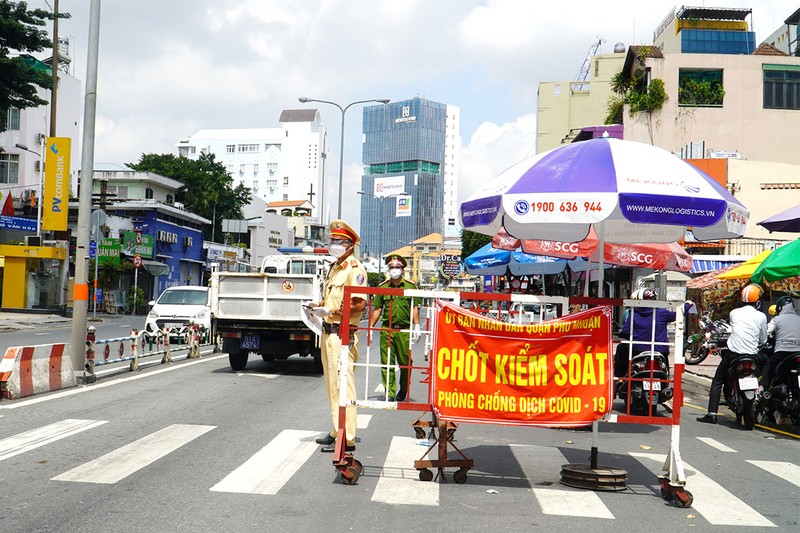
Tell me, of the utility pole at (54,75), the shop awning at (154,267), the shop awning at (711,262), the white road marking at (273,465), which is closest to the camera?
the white road marking at (273,465)

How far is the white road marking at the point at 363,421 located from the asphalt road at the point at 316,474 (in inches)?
2.8

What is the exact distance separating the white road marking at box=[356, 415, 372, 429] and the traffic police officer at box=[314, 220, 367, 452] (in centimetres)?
154

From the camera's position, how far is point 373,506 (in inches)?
225

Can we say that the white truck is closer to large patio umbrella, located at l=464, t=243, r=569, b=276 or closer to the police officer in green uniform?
the police officer in green uniform

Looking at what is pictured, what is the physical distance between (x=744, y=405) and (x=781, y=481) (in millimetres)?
3461

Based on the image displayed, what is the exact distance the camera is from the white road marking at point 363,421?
9.43m

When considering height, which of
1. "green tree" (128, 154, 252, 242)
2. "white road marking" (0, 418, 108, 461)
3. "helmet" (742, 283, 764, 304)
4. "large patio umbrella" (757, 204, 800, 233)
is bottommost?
"white road marking" (0, 418, 108, 461)

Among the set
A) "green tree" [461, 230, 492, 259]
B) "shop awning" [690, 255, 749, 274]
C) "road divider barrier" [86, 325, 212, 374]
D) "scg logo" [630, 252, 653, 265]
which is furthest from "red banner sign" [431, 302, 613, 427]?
"green tree" [461, 230, 492, 259]

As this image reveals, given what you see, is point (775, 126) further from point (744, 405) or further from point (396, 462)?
point (396, 462)

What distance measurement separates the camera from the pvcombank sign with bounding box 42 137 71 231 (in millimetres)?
35938

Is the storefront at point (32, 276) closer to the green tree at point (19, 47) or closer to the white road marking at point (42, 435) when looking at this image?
the green tree at point (19, 47)

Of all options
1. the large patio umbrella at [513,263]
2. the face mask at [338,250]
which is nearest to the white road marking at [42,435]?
the face mask at [338,250]

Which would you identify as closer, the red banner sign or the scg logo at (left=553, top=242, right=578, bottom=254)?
the red banner sign

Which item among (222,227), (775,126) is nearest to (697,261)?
(775,126)
